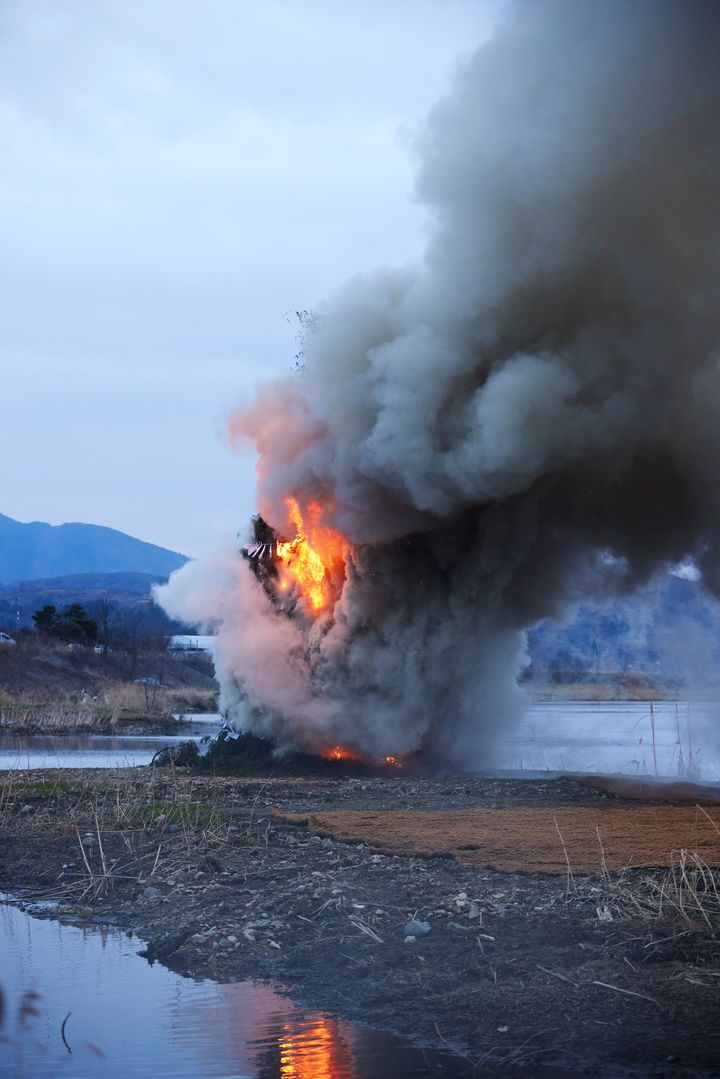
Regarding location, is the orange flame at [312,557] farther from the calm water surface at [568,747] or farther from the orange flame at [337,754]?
the calm water surface at [568,747]

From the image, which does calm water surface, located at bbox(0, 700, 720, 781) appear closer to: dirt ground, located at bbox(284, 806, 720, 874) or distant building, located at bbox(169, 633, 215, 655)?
dirt ground, located at bbox(284, 806, 720, 874)

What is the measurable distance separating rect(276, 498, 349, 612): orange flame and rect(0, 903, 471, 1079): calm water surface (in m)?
18.7

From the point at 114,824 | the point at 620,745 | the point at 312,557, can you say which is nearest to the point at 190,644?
the point at 620,745

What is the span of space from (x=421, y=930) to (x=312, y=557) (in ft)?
69.5

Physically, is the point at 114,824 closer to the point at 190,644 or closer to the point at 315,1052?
the point at 315,1052

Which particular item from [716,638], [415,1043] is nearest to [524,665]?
[716,638]

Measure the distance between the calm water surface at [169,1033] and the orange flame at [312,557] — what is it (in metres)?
18.7

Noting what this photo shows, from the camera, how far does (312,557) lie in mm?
32000

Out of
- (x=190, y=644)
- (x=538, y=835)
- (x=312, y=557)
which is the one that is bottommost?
(x=538, y=835)

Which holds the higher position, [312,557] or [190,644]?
[190,644]

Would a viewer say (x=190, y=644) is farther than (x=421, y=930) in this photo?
Yes

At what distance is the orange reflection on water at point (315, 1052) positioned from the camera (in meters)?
8.41

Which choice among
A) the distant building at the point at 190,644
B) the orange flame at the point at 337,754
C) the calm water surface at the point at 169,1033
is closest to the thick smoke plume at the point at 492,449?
the orange flame at the point at 337,754

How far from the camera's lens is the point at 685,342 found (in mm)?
25188
